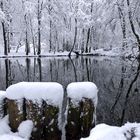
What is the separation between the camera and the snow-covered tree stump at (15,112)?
623 cm

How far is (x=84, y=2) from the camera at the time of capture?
4891 centimetres

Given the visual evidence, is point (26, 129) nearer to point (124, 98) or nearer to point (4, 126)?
point (4, 126)

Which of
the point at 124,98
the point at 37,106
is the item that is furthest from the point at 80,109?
the point at 124,98

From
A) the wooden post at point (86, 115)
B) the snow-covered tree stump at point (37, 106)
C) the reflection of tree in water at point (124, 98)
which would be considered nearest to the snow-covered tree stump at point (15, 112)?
the snow-covered tree stump at point (37, 106)

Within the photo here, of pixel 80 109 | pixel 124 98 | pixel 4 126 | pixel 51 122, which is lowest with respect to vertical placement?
pixel 124 98

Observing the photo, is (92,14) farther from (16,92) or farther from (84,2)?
(16,92)

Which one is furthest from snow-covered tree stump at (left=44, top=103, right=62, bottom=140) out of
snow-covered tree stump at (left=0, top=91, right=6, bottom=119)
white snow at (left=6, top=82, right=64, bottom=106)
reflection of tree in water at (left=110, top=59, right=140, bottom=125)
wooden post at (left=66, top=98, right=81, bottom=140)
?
reflection of tree in water at (left=110, top=59, right=140, bottom=125)

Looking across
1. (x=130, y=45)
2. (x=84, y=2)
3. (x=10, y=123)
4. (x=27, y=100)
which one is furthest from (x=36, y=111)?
(x=84, y=2)

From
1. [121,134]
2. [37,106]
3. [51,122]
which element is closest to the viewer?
[121,134]

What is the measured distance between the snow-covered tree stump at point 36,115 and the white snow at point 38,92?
0.38 ft

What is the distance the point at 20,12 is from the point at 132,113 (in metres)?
42.4

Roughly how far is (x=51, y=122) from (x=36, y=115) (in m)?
0.34

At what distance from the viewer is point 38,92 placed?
20.2 ft

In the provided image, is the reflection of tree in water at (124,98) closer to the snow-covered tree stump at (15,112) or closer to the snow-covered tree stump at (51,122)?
the snow-covered tree stump at (51,122)
